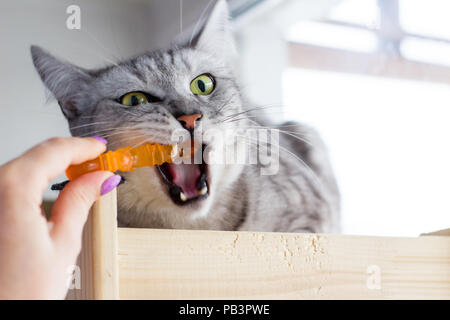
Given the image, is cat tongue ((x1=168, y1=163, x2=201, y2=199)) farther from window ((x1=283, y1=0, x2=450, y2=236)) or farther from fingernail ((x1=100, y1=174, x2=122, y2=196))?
window ((x1=283, y1=0, x2=450, y2=236))

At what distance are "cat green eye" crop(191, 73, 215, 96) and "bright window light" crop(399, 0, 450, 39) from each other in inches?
24.2

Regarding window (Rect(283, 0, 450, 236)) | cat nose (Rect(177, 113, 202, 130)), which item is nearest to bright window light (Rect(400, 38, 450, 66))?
window (Rect(283, 0, 450, 236))

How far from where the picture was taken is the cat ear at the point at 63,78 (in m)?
0.71

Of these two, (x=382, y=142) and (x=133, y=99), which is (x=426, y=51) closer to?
(x=382, y=142)

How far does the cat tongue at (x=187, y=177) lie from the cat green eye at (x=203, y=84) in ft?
0.43

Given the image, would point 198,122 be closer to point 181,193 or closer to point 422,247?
point 181,193

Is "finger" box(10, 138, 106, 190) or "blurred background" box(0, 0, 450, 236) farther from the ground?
"blurred background" box(0, 0, 450, 236)

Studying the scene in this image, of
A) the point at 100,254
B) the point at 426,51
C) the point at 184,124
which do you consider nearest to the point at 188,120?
the point at 184,124

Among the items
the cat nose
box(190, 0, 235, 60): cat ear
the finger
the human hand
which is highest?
box(190, 0, 235, 60): cat ear

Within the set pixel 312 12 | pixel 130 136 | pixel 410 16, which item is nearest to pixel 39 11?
pixel 130 136

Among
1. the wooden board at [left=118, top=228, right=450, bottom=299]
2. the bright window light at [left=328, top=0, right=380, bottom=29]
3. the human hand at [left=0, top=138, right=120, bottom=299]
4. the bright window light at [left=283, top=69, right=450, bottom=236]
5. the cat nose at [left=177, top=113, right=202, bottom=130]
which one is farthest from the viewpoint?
the bright window light at [left=328, top=0, right=380, bottom=29]

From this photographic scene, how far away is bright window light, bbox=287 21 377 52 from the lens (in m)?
1.05

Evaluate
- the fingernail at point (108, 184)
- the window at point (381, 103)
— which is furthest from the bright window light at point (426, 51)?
the fingernail at point (108, 184)

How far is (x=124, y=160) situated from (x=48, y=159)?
10 centimetres
